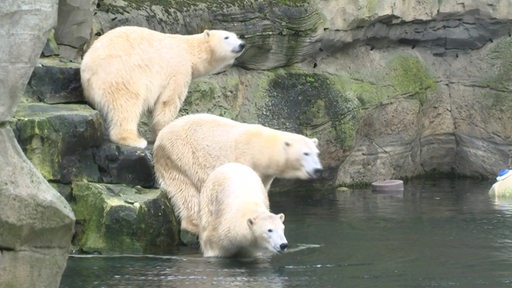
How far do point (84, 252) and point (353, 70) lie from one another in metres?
6.00

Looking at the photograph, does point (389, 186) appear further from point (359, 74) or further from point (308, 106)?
point (359, 74)

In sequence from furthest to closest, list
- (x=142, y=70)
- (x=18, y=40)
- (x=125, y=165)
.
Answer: (x=142, y=70)
(x=125, y=165)
(x=18, y=40)

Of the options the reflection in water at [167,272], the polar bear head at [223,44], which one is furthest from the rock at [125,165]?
the polar bear head at [223,44]

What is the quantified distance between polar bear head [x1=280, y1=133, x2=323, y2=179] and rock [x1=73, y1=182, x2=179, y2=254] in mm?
1194

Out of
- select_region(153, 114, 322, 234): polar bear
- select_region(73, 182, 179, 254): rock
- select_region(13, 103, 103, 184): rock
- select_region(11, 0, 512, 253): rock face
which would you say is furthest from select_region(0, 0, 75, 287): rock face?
select_region(11, 0, 512, 253): rock face

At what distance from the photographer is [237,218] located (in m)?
8.08

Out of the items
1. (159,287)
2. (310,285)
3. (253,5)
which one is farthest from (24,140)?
(253,5)

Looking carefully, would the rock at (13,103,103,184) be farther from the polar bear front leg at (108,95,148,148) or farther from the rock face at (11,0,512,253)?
the rock face at (11,0,512,253)

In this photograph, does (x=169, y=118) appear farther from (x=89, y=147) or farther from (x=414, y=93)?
(x=414, y=93)

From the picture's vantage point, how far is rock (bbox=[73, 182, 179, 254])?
8328mm

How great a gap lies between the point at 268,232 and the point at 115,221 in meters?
1.30

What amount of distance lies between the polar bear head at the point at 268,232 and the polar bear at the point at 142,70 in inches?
74.1

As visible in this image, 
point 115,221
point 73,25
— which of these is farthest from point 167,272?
point 73,25

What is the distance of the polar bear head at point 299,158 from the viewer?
9094 millimetres
